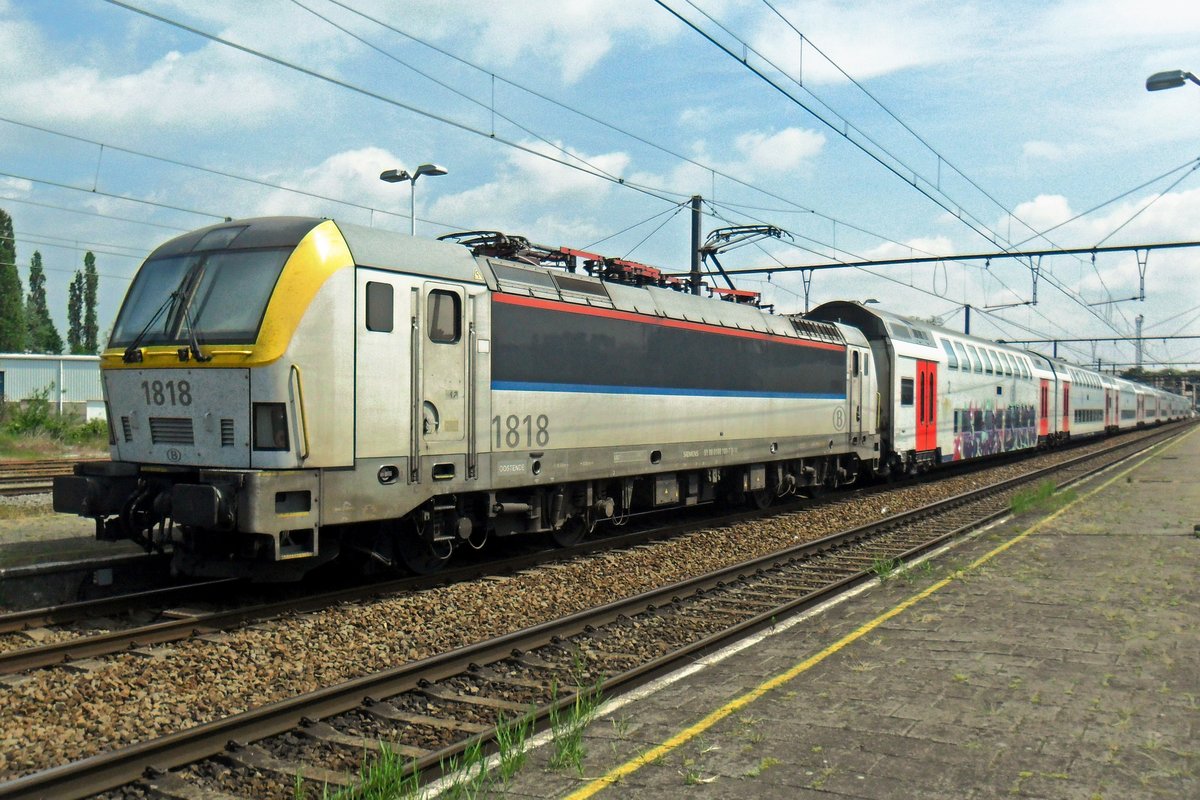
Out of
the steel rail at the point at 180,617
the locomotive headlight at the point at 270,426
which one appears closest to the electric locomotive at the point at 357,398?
the locomotive headlight at the point at 270,426

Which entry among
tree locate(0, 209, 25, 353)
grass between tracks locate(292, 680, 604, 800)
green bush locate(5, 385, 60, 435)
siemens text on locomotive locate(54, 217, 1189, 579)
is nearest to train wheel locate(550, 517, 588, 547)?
siemens text on locomotive locate(54, 217, 1189, 579)

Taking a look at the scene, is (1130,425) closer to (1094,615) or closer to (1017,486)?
(1017,486)

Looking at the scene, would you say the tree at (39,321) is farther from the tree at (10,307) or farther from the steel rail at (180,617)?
the steel rail at (180,617)

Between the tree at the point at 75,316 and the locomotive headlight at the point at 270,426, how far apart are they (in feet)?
261

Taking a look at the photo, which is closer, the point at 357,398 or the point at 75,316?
the point at 357,398

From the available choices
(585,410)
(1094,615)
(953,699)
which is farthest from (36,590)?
(1094,615)

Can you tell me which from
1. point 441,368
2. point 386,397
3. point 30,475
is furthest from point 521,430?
point 30,475

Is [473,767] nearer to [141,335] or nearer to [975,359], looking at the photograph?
[141,335]

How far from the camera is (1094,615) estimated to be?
805cm

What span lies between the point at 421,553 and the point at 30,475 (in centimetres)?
1318

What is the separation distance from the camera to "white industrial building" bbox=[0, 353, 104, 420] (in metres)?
42.1

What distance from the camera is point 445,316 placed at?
374 inches

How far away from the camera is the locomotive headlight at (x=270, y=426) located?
26.4ft

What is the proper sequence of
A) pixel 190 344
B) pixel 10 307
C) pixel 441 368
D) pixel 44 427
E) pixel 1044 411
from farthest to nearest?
1. pixel 10 307
2. pixel 1044 411
3. pixel 44 427
4. pixel 441 368
5. pixel 190 344
